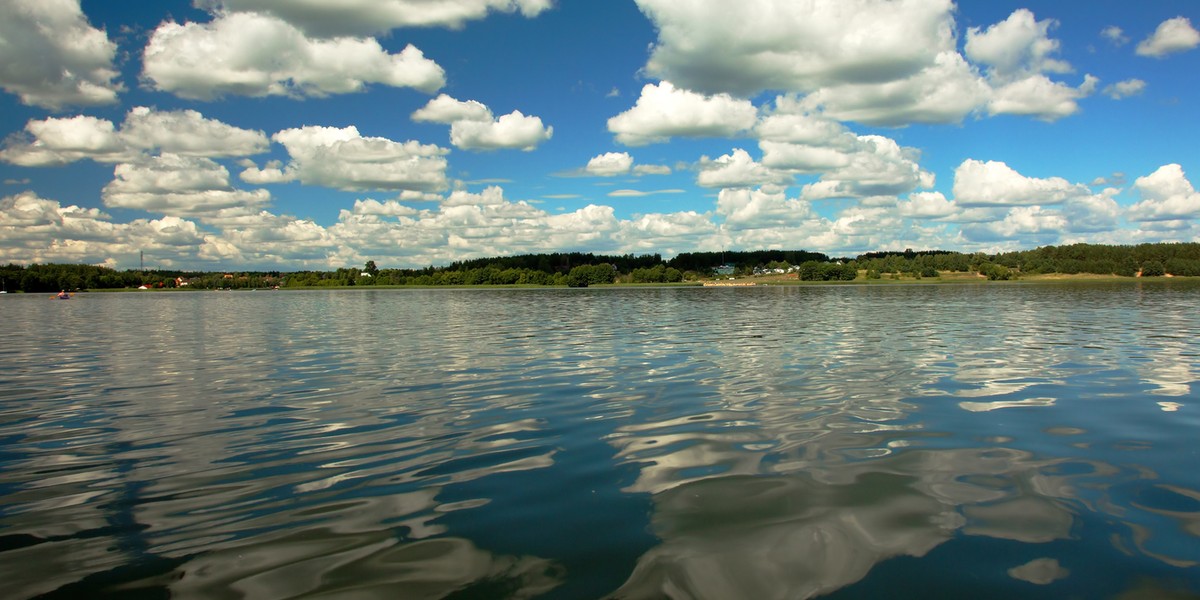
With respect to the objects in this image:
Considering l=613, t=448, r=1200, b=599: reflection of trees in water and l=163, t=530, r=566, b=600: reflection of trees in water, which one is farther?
l=613, t=448, r=1200, b=599: reflection of trees in water

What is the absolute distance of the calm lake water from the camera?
6.90 metres

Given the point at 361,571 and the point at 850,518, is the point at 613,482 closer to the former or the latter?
the point at 850,518

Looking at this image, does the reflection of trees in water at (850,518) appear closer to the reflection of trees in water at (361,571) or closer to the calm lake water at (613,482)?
the calm lake water at (613,482)

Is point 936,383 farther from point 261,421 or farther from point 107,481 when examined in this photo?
point 107,481

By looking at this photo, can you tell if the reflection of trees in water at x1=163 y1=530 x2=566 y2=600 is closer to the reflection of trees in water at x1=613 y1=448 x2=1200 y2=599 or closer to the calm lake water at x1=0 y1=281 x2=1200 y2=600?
the calm lake water at x1=0 y1=281 x2=1200 y2=600

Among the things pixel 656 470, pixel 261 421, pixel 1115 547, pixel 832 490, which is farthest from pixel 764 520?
pixel 261 421

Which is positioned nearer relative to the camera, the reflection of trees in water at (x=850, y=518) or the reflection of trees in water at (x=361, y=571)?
the reflection of trees in water at (x=361, y=571)

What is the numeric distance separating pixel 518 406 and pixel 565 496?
7095 millimetres

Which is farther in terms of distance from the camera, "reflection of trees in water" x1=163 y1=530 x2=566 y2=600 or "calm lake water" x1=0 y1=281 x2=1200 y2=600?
"calm lake water" x1=0 y1=281 x2=1200 y2=600

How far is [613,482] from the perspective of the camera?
10.1 m

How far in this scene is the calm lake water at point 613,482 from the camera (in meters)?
6.90

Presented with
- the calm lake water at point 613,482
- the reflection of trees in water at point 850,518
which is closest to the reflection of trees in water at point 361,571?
the calm lake water at point 613,482

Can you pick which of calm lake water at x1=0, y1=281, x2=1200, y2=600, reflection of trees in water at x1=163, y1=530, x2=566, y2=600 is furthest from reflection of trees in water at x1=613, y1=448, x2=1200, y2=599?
reflection of trees in water at x1=163, y1=530, x2=566, y2=600

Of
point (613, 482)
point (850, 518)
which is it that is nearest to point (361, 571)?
point (613, 482)
